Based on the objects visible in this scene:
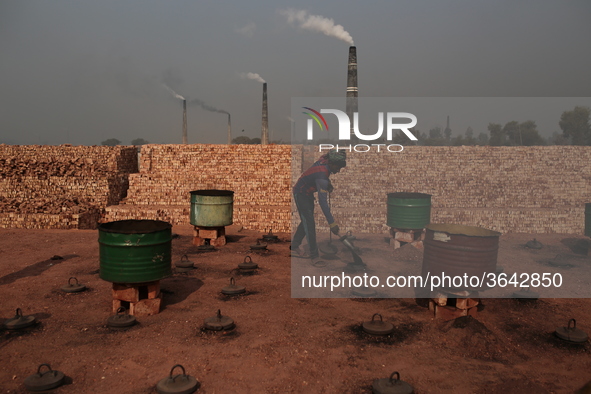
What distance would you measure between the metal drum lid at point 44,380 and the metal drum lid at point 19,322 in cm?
178

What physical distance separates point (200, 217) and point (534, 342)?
327 inches

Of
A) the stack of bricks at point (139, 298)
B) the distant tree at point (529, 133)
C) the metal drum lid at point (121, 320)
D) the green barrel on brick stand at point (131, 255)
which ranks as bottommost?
the metal drum lid at point (121, 320)

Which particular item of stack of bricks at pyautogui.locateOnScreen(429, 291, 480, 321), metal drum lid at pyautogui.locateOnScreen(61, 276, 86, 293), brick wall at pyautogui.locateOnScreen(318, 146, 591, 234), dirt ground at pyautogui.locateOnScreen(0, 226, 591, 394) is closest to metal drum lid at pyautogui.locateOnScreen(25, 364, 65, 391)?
dirt ground at pyautogui.locateOnScreen(0, 226, 591, 394)

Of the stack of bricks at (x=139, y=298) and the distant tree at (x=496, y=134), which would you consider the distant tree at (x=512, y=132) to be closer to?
the distant tree at (x=496, y=134)

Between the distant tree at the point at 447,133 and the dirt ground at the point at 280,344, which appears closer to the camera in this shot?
the dirt ground at the point at 280,344

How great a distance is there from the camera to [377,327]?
6566mm

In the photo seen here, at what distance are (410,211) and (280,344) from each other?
717 cm

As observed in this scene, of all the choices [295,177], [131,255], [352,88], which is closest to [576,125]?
[352,88]

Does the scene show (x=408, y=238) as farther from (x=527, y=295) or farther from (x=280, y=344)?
(x=280, y=344)

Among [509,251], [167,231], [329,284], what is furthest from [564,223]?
[167,231]

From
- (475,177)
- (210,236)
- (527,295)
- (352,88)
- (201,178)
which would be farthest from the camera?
(352,88)

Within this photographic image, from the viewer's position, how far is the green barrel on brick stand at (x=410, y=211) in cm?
1234

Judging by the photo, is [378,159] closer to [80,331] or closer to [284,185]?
[284,185]

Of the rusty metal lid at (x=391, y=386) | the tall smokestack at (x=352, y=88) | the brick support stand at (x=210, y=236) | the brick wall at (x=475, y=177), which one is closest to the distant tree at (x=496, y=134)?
the tall smokestack at (x=352, y=88)
